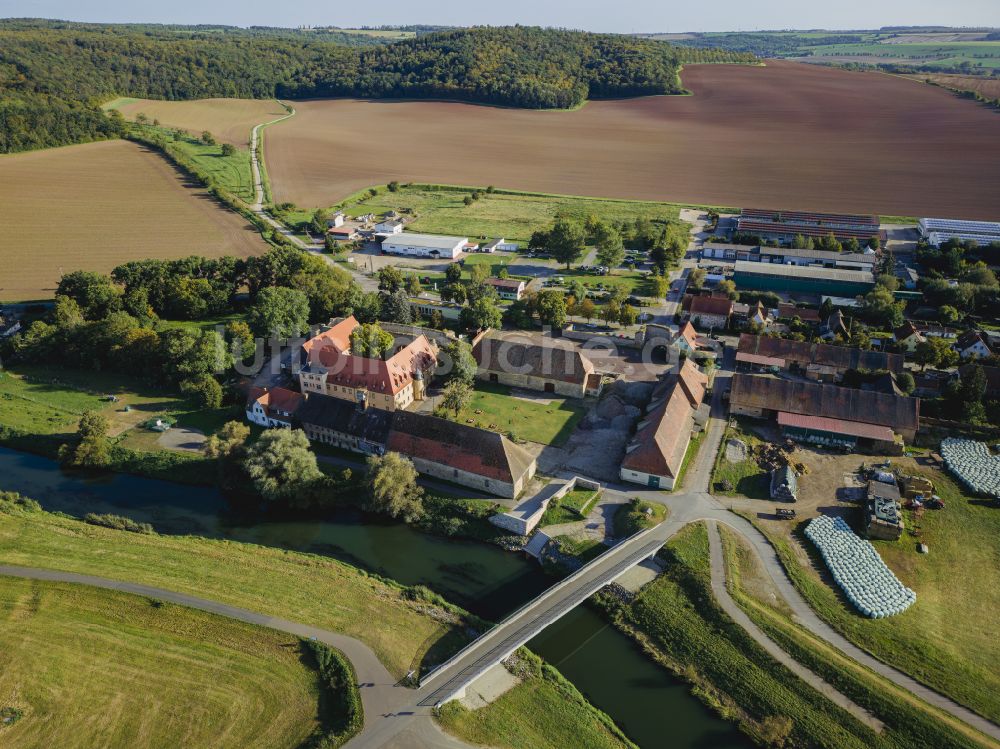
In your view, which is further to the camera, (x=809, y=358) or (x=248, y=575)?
(x=809, y=358)

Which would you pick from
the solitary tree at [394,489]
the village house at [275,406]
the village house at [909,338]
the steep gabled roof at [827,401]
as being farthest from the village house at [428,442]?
the village house at [909,338]

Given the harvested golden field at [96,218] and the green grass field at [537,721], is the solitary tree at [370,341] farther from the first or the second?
the harvested golden field at [96,218]

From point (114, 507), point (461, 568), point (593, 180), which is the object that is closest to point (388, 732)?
point (461, 568)

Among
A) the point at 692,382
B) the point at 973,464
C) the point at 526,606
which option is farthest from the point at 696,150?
the point at 526,606

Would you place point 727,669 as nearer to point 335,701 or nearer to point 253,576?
point 335,701

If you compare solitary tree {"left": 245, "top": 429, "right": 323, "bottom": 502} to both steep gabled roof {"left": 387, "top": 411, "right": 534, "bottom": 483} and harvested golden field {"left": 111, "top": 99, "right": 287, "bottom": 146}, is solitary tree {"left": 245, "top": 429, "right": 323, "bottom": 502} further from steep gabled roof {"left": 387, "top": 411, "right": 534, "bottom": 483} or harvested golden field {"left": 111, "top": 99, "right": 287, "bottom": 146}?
harvested golden field {"left": 111, "top": 99, "right": 287, "bottom": 146}

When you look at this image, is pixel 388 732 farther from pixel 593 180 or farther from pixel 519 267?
pixel 593 180
